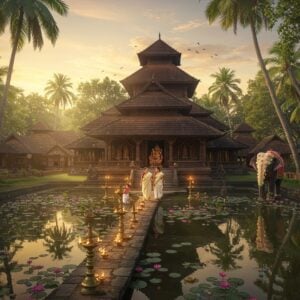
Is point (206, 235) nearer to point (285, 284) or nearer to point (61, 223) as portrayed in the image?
point (285, 284)

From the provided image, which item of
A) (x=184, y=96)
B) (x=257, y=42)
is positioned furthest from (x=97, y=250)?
(x=184, y=96)

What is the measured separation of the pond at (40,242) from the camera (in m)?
6.24

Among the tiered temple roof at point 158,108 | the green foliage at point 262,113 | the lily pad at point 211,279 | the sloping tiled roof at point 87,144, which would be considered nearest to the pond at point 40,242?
the lily pad at point 211,279

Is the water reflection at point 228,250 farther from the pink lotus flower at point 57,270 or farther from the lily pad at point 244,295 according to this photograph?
the pink lotus flower at point 57,270

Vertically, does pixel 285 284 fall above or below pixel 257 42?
below

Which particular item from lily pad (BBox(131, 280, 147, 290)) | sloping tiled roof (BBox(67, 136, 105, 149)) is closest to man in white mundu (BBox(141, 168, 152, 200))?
lily pad (BBox(131, 280, 147, 290))

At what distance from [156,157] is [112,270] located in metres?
22.8

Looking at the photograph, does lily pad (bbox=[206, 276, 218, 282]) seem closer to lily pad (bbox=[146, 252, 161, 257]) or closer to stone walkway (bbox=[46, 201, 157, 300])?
stone walkway (bbox=[46, 201, 157, 300])

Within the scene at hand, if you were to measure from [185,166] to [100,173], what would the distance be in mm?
6950

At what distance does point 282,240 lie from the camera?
31.3ft

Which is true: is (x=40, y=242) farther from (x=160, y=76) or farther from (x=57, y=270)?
(x=160, y=76)

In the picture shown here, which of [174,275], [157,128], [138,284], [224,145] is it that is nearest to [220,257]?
[174,275]

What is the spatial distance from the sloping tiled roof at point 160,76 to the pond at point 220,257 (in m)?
22.1

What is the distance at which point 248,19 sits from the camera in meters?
24.8
